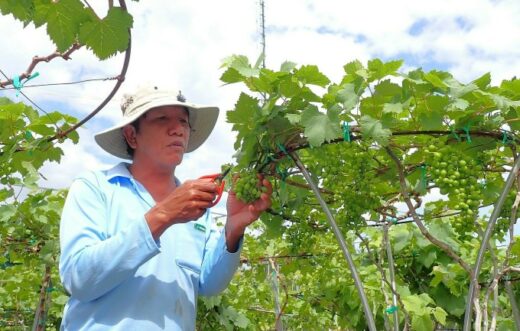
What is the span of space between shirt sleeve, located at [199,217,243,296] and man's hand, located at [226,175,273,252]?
0.10 ft

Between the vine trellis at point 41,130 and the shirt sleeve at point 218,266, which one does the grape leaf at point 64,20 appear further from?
the shirt sleeve at point 218,266

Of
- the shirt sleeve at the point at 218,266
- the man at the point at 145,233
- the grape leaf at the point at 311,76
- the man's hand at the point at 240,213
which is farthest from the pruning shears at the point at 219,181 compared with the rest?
the grape leaf at the point at 311,76

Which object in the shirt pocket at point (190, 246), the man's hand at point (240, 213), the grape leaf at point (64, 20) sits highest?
the grape leaf at point (64, 20)

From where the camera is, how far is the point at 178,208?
1725 millimetres

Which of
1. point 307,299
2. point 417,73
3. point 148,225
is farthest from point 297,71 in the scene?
point 307,299

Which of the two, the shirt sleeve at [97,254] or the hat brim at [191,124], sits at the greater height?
the hat brim at [191,124]

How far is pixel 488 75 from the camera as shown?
189cm

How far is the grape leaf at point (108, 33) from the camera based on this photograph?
152 cm

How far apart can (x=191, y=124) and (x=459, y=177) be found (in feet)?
3.76

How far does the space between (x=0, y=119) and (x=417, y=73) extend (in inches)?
109

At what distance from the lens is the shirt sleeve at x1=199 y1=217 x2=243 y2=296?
7.01 feet

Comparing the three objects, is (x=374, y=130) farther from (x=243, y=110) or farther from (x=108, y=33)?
(x=108, y=33)

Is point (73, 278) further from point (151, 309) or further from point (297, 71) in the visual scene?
point (297, 71)

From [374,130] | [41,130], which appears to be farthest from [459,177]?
[41,130]
